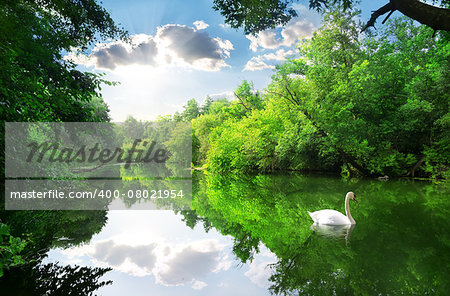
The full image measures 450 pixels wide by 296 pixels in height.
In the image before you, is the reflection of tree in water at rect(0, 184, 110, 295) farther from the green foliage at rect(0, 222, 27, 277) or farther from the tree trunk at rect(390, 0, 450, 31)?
the tree trunk at rect(390, 0, 450, 31)

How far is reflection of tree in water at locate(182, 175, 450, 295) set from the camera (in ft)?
13.9

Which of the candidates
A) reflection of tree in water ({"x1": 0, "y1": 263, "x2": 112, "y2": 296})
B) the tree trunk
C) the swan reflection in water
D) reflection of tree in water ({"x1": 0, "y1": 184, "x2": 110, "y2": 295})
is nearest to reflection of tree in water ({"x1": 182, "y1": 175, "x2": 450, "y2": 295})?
the swan reflection in water

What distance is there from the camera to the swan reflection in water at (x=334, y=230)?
6.68 meters

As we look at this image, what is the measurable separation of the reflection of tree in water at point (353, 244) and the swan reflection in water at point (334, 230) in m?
0.16

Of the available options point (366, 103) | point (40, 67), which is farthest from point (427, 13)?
point (366, 103)

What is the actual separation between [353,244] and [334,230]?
1146 mm

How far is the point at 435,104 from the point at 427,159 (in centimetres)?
393

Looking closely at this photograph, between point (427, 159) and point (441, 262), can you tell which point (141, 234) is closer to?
point (441, 262)

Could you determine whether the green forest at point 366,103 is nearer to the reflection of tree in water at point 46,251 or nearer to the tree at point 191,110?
the reflection of tree in water at point 46,251

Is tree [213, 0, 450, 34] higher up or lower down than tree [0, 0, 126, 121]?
higher up

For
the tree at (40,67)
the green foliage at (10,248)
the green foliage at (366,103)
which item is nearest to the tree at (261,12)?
the tree at (40,67)

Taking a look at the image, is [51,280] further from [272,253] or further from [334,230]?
[334,230]

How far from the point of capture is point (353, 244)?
5.97 m

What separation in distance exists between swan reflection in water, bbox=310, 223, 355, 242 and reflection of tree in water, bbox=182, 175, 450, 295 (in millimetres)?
156
